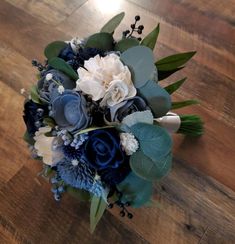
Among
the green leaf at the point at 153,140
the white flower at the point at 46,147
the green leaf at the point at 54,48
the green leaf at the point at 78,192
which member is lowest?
the green leaf at the point at 78,192

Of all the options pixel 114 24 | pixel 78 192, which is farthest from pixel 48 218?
pixel 114 24

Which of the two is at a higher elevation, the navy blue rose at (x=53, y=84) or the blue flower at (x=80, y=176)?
the navy blue rose at (x=53, y=84)

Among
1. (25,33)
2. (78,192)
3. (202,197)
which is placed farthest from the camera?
(25,33)

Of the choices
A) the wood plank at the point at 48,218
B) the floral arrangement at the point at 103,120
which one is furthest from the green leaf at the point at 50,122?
the wood plank at the point at 48,218

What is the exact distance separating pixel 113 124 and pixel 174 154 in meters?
0.33

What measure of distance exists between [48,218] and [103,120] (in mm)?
302

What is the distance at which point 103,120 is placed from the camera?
2.02ft

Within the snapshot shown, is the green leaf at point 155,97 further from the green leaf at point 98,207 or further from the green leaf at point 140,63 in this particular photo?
the green leaf at point 98,207

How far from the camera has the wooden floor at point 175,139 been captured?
77 cm

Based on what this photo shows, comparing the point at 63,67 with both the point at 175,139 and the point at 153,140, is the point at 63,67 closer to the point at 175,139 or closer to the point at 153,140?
the point at 153,140

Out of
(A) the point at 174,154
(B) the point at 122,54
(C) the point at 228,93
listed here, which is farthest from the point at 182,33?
(B) the point at 122,54

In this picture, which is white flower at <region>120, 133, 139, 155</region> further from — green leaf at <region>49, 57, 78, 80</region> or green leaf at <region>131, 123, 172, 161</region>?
green leaf at <region>49, 57, 78, 80</region>

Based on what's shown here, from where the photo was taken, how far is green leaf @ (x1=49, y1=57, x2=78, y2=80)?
622mm

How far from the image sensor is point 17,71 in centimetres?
101
